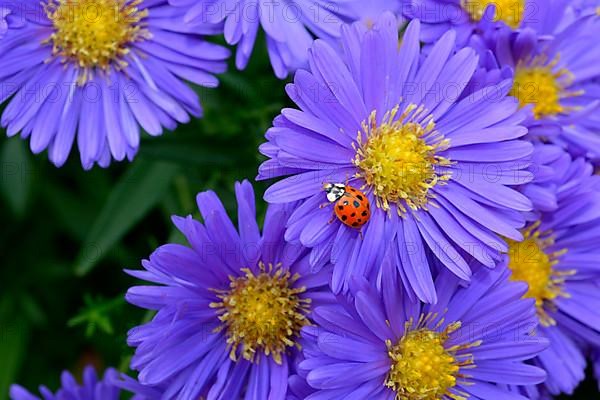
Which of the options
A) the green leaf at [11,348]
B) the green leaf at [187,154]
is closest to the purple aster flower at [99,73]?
the green leaf at [187,154]

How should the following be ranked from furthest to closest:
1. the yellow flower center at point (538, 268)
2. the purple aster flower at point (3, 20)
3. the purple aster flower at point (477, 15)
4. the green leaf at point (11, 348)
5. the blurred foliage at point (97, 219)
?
the green leaf at point (11, 348), the blurred foliage at point (97, 219), the yellow flower center at point (538, 268), the purple aster flower at point (477, 15), the purple aster flower at point (3, 20)

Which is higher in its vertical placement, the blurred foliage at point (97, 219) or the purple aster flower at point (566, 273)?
the blurred foliage at point (97, 219)

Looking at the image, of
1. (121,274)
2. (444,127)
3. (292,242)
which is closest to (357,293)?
(292,242)

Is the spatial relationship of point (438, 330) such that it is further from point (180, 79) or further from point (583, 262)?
point (180, 79)

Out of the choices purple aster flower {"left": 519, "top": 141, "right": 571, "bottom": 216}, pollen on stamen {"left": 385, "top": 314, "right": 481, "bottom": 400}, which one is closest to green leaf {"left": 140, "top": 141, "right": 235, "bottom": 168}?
pollen on stamen {"left": 385, "top": 314, "right": 481, "bottom": 400}

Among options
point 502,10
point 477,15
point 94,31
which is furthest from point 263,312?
point 502,10

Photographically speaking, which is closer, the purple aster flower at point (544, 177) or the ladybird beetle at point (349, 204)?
the ladybird beetle at point (349, 204)

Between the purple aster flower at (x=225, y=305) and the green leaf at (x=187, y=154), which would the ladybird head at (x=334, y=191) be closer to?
the purple aster flower at (x=225, y=305)
